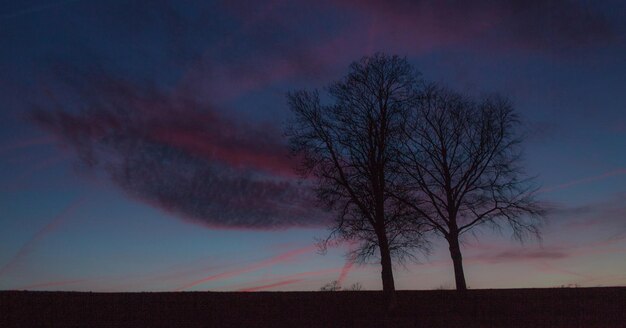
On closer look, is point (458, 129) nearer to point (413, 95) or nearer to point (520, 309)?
point (413, 95)

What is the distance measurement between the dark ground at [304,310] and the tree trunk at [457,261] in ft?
2.38

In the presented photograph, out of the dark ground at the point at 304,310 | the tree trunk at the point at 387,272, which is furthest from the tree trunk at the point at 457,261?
the tree trunk at the point at 387,272

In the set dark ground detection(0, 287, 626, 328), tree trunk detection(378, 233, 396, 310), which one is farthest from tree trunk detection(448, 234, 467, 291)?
tree trunk detection(378, 233, 396, 310)

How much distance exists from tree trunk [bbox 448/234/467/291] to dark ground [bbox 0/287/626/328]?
0.73 m

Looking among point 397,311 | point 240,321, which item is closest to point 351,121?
point 397,311

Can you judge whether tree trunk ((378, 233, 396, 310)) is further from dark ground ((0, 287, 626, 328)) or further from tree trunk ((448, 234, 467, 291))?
tree trunk ((448, 234, 467, 291))

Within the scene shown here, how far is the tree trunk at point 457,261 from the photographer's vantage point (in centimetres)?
2916

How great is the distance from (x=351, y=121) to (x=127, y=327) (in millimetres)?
14706

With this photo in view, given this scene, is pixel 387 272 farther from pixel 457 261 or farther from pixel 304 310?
pixel 457 261

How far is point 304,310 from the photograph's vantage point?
968 inches

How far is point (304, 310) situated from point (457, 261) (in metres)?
9.39

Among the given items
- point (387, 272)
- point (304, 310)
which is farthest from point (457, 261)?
point (304, 310)

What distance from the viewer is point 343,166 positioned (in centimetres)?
2877

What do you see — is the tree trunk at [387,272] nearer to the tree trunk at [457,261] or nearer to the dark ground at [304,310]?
the dark ground at [304,310]
